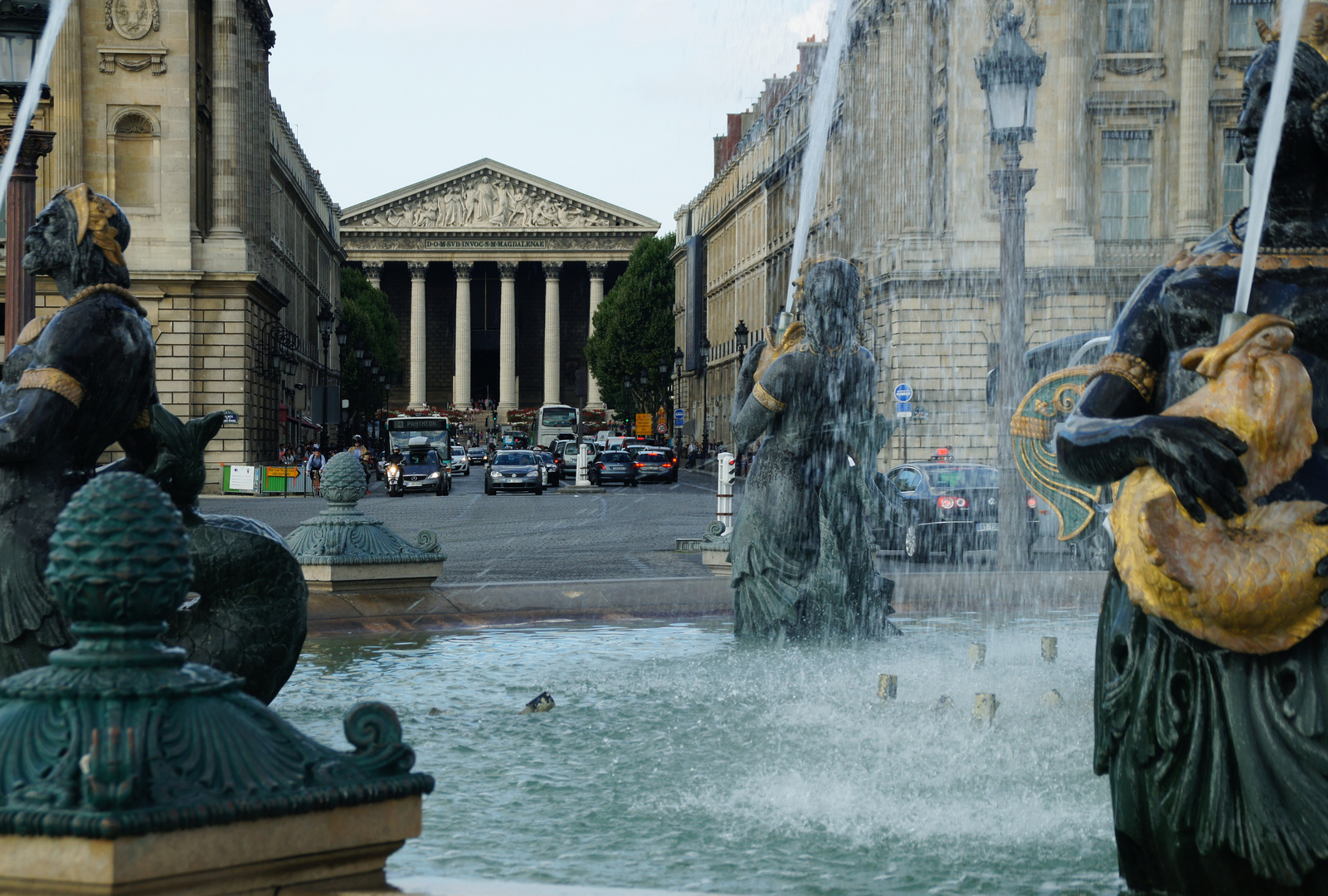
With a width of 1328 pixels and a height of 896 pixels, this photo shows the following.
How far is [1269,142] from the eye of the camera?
299cm

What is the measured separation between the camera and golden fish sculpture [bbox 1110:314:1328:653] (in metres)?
2.65

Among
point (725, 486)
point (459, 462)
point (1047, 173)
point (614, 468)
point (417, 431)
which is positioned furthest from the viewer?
point (459, 462)

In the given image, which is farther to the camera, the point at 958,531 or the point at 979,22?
the point at 979,22

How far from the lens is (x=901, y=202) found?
135 feet

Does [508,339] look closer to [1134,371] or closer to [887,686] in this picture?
[887,686]

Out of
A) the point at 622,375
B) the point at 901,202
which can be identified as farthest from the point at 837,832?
the point at 622,375

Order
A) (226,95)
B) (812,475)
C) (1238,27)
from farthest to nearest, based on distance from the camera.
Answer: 1. (226,95)
2. (1238,27)
3. (812,475)

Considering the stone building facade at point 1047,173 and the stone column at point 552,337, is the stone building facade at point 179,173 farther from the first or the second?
the stone column at point 552,337

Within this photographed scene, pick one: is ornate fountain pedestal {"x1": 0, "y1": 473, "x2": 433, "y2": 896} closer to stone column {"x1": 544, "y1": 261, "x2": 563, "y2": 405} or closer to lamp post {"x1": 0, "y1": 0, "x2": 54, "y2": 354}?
lamp post {"x1": 0, "y1": 0, "x2": 54, "y2": 354}

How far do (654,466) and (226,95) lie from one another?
17.6 m

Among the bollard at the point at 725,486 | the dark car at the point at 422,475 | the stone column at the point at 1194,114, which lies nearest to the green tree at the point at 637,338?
the dark car at the point at 422,475

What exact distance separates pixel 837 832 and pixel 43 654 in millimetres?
2127

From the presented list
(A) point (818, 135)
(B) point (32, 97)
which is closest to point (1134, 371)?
(A) point (818, 135)

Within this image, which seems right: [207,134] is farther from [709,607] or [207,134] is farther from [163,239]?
[709,607]
